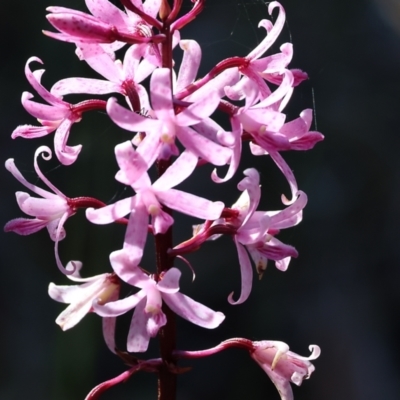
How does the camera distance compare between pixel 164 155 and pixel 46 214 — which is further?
pixel 46 214

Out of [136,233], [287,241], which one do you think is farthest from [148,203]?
[287,241]

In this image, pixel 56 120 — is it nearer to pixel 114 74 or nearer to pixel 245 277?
pixel 114 74

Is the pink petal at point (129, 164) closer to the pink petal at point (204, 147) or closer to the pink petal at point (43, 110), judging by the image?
the pink petal at point (204, 147)

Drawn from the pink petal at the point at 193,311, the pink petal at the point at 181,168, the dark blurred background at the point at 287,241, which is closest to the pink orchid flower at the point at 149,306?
the pink petal at the point at 193,311

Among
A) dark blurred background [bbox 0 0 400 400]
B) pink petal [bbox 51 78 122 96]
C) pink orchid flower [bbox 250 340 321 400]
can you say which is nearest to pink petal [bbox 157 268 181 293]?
pink orchid flower [bbox 250 340 321 400]

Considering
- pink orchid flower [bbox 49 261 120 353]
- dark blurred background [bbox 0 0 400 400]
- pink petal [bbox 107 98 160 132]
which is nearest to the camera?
pink petal [bbox 107 98 160 132]

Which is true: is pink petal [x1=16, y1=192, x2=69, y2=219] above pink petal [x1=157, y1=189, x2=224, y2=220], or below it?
below

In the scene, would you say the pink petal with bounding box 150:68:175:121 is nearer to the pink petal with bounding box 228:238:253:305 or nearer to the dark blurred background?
the pink petal with bounding box 228:238:253:305
